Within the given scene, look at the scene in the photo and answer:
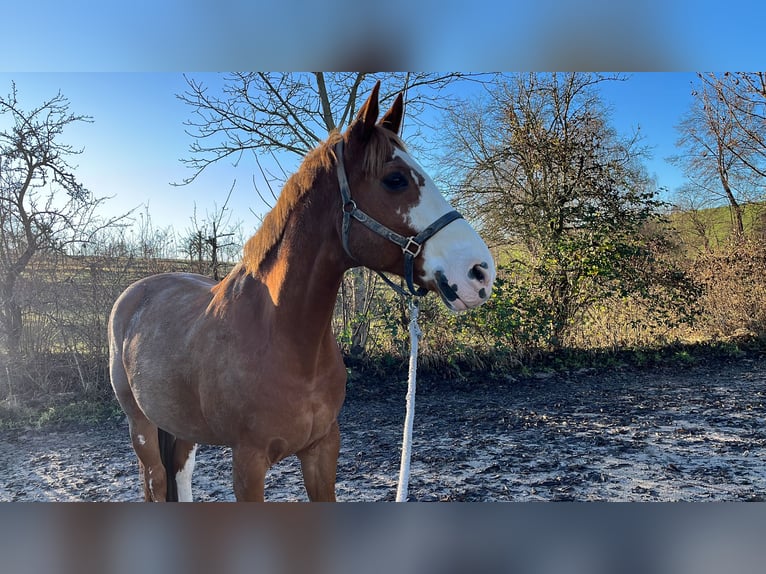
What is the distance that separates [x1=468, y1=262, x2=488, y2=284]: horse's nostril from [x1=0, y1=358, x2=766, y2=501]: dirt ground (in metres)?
1.47

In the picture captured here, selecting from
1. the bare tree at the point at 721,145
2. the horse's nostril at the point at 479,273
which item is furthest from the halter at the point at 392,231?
the bare tree at the point at 721,145

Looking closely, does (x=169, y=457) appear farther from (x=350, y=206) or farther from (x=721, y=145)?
(x=721, y=145)

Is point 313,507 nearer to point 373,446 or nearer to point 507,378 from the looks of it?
point 373,446

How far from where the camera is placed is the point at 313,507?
132cm

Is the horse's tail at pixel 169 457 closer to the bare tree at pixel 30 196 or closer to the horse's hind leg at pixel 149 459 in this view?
the horse's hind leg at pixel 149 459

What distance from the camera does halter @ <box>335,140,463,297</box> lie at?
1006 millimetres

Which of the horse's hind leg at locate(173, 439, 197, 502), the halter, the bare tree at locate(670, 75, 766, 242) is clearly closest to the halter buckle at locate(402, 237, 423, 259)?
the halter

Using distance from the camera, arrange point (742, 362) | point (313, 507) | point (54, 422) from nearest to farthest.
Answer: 1. point (313, 507)
2. point (54, 422)
3. point (742, 362)

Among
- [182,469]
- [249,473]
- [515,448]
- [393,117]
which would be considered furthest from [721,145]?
[182,469]

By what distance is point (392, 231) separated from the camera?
3.41ft
